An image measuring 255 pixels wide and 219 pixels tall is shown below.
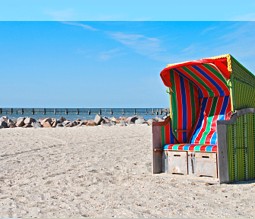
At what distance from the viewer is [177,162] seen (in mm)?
5945

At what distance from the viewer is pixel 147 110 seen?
2122 inches

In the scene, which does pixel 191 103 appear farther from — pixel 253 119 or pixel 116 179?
pixel 116 179

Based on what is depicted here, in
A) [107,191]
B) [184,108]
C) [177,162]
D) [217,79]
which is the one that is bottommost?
[107,191]

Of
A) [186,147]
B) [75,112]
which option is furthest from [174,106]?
[75,112]

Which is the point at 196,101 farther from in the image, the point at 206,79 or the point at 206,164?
the point at 206,164

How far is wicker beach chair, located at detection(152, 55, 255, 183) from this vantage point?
527 cm

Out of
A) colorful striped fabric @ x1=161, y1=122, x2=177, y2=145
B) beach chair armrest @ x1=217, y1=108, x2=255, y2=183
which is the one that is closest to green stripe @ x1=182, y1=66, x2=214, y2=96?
colorful striped fabric @ x1=161, y1=122, x2=177, y2=145

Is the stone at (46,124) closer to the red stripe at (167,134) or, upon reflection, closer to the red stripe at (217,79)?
the red stripe at (167,134)

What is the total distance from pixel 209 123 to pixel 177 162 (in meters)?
0.97

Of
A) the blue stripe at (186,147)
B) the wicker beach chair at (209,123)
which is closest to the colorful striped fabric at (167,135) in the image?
the wicker beach chair at (209,123)

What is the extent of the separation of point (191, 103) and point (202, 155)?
137 centimetres

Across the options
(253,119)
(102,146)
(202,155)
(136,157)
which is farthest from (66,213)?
(102,146)

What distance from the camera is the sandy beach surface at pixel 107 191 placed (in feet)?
13.1

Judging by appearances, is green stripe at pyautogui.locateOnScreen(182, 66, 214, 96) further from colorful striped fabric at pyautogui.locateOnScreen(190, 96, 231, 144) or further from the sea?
the sea
